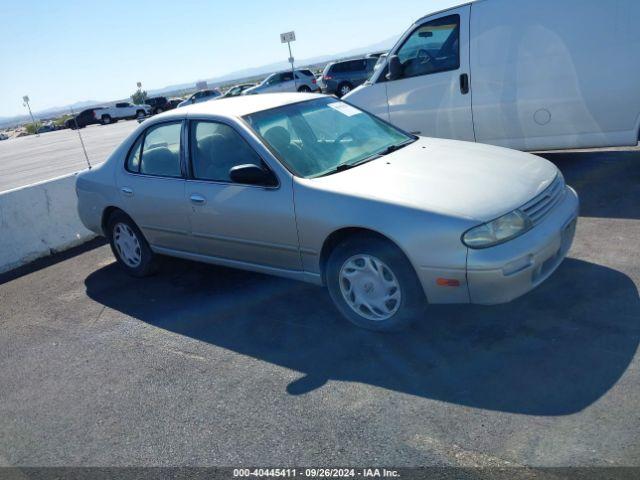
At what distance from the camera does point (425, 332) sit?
381 cm

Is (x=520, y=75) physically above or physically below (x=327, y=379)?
above

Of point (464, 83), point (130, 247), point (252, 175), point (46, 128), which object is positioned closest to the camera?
point (252, 175)

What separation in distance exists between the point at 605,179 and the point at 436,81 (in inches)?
86.0

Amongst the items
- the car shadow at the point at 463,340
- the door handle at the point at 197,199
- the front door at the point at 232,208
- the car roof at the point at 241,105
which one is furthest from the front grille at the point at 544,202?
the door handle at the point at 197,199

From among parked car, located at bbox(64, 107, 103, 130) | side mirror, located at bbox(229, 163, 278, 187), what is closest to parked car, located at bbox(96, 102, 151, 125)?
parked car, located at bbox(64, 107, 103, 130)

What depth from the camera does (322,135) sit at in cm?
467

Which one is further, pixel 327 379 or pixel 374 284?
pixel 374 284

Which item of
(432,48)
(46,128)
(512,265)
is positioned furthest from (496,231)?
(46,128)

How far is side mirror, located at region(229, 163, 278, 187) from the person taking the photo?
4.16m

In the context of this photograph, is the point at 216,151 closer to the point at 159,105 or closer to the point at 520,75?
the point at 520,75

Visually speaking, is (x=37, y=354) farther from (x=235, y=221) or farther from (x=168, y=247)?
(x=235, y=221)

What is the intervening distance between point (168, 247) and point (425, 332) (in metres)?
2.57

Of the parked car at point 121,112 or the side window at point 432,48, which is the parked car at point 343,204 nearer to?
the side window at point 432,48

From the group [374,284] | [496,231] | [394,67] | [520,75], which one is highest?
[394,67]
